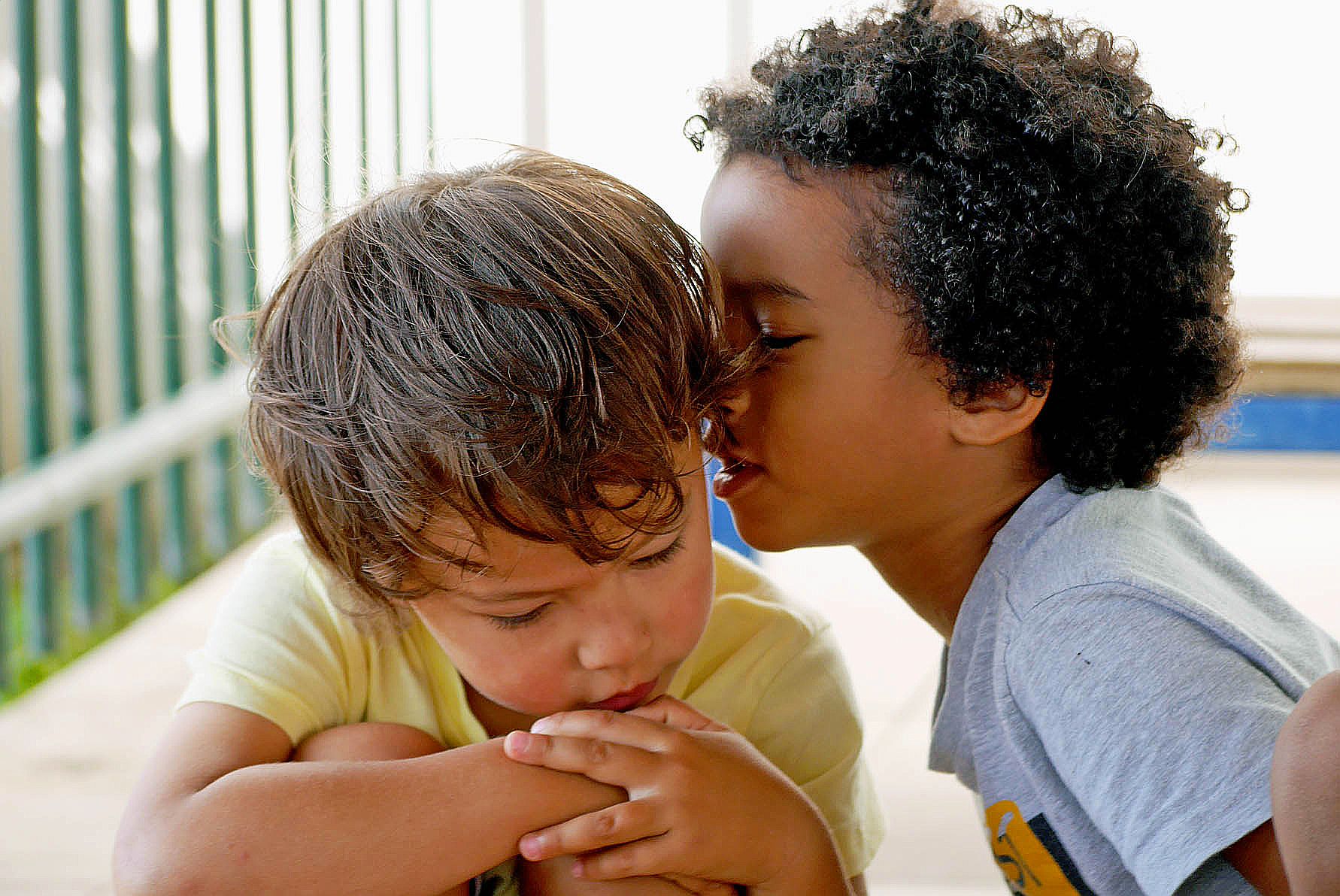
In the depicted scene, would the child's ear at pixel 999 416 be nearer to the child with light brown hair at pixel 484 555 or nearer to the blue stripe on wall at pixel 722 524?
the child with light brown hair at pixel 484 555

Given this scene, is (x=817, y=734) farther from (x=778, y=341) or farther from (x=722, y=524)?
Answer: (x=722, y=524)

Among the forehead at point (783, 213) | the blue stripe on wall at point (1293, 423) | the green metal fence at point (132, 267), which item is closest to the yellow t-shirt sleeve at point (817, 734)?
the forehead at point (783, 213)

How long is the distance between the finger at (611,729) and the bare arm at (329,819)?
0.11 ft

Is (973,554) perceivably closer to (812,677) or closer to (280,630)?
(812,677)

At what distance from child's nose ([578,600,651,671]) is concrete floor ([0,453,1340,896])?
2.23 ft

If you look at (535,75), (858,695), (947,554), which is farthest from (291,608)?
(535,75)

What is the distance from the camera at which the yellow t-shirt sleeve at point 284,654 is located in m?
1.08

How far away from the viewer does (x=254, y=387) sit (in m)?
1.00

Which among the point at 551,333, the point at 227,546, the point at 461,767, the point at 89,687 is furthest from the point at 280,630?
the point at 227,546

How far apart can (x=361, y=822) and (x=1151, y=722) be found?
0.54m

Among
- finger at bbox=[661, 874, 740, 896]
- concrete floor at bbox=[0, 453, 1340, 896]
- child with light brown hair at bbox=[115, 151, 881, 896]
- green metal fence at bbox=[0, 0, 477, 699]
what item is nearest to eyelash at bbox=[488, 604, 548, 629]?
child with light brown hair at bbox=[115, 151, 881, 896]

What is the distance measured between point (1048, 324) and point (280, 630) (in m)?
0.66

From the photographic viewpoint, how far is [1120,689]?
94cm

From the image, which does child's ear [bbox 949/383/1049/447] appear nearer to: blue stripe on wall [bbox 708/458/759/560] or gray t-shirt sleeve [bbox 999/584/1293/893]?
gray t-shirt sleeve [bbox 999/584/1293/893]
